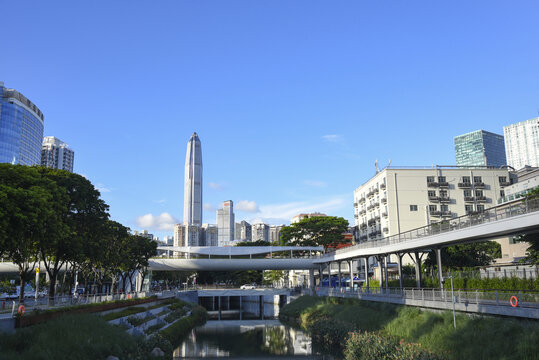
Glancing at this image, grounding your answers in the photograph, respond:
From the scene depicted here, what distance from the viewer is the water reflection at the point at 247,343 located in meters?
39.5

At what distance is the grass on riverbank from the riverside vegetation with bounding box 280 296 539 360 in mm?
14751

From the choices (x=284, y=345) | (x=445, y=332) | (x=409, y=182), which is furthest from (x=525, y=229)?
(x=409, y=182)

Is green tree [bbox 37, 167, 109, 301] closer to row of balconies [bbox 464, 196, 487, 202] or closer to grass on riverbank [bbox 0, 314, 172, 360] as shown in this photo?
grass on riverbank [bbox 0, 314, 172, 360]

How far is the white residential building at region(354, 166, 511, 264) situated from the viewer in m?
87.5

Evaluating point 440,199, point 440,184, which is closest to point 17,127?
point 440,184

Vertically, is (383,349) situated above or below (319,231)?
below

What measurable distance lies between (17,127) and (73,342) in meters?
156

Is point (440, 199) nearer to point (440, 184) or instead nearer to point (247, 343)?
point (440, 184)

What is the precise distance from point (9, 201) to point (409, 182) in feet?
248

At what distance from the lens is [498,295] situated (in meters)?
26.1

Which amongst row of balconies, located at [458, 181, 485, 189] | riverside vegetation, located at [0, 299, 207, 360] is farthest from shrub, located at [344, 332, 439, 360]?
row of balconies, located at [458, 181, 485, 189]

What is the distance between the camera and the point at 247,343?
47656mm

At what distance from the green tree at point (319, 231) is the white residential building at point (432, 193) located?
9.78m

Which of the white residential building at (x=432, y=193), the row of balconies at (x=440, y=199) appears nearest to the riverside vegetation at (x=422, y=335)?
the white residential building at (x=432, y=193)
